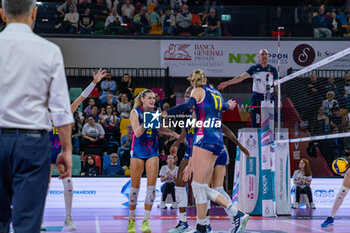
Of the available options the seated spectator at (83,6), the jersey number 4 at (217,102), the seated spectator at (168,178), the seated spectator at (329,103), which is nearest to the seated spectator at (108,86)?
the seated spectator at (83,6)

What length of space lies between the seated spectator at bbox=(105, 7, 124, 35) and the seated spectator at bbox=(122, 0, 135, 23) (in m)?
0.22

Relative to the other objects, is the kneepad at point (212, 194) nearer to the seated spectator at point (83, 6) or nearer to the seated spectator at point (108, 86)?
the seated spectator at point (108, 86)

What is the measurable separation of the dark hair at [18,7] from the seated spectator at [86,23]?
1483cm

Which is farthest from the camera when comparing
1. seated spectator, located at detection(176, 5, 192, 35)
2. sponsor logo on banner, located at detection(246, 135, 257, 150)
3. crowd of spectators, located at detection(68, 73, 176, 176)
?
seated spectator, located at detection(176, 5, 192, 35)

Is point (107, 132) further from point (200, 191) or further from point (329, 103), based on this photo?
point (200, 191)

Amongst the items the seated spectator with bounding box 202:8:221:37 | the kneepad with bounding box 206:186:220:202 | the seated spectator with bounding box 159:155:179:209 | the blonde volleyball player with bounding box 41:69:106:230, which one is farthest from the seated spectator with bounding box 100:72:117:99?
the kneepad with bounding box 206:186:220:202

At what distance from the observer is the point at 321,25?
1838 cm

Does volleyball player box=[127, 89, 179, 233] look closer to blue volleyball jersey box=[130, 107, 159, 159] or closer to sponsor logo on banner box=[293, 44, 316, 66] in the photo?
blue volleyball jersey box=[130, 107, 159, 159]

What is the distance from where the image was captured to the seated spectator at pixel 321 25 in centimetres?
1823

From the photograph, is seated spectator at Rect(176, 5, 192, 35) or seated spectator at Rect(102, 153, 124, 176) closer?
seated spectator at Rect(102, 153, 124, 176)

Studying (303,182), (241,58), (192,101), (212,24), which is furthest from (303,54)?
(192,101)

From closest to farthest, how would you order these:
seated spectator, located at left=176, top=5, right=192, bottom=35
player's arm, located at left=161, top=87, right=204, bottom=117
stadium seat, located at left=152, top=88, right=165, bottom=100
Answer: player's arm, located at left=161, top=87, right=204, bottom=117 < stadium seat, located at left=152, top=88, right=165, bottom=100 < seated spectator, located at left=176, top=5, right=192, bottom=35

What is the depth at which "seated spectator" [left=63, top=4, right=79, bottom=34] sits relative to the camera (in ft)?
57.8

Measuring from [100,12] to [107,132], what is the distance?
4931mm
